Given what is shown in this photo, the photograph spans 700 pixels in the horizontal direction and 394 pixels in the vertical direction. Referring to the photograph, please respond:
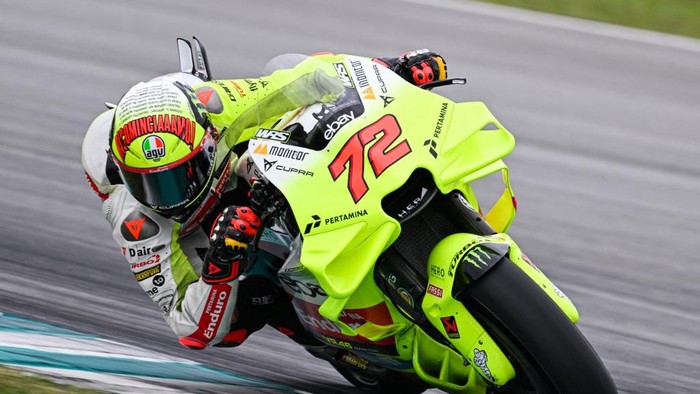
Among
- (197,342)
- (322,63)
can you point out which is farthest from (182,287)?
(322,63)

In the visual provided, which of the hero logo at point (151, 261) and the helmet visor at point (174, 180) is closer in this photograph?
the helmet visor at point (174, 180)

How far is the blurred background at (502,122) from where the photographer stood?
532 cm

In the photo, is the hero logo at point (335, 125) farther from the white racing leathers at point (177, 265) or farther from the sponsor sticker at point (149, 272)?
the sponsor sticker at point (149, 272)

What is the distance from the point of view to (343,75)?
3.81 m

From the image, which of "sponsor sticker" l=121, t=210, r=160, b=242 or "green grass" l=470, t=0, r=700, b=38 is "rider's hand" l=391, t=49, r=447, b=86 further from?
"green grass" l=470, t=0, r=700, b=38

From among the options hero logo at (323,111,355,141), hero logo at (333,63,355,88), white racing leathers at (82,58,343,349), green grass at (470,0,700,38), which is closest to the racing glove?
white racing leathers at (82,58,343,349)

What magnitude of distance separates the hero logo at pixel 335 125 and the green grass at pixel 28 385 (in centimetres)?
116

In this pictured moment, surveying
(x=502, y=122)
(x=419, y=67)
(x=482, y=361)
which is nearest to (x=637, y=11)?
(x=502, y=122)

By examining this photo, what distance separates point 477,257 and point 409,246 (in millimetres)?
305

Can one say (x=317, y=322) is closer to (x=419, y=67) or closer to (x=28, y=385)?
(x=28, y=385)

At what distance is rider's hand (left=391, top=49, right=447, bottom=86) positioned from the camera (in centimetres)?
444

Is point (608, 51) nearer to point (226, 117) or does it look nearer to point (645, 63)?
point (645, 63)

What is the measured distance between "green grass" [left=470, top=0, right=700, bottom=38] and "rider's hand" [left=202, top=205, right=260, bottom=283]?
6.54m

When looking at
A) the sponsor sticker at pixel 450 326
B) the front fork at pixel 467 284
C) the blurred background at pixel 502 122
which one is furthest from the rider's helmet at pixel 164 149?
the blurred background at pixel 502 122
